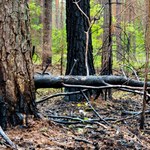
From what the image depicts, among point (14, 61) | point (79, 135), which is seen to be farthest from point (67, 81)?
point (14, 61)

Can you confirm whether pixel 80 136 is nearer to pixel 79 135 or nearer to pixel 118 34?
pixel 79 135

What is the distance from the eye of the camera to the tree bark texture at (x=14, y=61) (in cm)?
331

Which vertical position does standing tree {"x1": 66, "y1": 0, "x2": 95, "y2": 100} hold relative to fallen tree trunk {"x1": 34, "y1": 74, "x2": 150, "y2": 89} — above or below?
above

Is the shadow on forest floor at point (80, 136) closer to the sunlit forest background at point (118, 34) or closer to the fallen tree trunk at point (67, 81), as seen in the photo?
the fallen tree trunk at point (67, 81)

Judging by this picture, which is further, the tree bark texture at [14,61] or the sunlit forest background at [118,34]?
the sunlit forest background at [118,34]

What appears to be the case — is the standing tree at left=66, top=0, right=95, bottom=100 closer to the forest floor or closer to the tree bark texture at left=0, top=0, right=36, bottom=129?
the forest floor

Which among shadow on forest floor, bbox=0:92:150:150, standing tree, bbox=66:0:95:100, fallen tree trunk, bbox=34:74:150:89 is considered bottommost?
shadow on forest floor, bbox=0:92:150:150

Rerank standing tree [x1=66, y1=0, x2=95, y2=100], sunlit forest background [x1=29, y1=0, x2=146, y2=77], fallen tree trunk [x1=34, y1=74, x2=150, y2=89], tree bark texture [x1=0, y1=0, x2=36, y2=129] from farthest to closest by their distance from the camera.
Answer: standing tree [x1=66, y1=0, x2=95, y2=100]
sunlit forest background [x1=29, y1=0, x2=146, y2=77]
fallen tree trunk [x1=34, y1=74, x2=150, y2=89]
tree bark texture [x1=0, y1=0, x2=36, y2=129]

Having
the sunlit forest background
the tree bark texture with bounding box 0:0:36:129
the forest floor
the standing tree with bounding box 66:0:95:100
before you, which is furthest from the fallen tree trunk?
the standing tree with bounding box 66:0:95:100

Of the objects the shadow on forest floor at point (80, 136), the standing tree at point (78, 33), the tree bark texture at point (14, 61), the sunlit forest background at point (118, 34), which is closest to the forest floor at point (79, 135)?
the shadow on forest floor at point (80, 136)

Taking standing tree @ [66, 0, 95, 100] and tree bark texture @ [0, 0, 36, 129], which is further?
standing tree @ [66, 0, 95, 100]

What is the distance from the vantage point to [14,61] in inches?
132

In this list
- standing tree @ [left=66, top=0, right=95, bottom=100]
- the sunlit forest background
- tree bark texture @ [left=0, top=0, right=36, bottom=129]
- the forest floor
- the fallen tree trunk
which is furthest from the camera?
standing tree @ [left=66, top=0, right=95, bottom=100]

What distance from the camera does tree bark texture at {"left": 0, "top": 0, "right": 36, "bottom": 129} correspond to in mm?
3311
